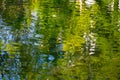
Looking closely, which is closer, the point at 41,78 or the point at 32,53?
the point at 41,78

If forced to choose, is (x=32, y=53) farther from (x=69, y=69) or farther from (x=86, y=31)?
(x=86, y=31)

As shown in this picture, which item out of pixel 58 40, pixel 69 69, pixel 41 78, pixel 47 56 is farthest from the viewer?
pixel 58 40

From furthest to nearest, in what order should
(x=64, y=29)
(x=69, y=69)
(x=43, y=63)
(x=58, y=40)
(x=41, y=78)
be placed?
(x=64, y=29) < (x=58, y=40) < (x=43, y=63) < (x=69, y=69) < (x=41, y=78)

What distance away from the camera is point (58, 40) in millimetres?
32062

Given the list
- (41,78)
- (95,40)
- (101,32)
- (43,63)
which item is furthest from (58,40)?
(41,78)

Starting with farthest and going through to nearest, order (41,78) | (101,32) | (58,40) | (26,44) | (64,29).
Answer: (64,29) < (101,32) < (58,40) < (26,44) < (41,78)

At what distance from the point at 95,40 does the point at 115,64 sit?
7876 millimetres

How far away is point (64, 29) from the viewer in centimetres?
3841

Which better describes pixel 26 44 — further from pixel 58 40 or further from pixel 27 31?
pixel 27 31

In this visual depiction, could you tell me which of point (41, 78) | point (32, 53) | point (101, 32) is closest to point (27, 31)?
point (101, 32)

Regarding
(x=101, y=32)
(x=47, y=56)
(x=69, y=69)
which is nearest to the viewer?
(x=69, y=69)

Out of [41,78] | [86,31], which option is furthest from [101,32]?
[41,78]

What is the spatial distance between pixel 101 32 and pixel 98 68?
12940mm

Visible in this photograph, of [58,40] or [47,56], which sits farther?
[58,40]
